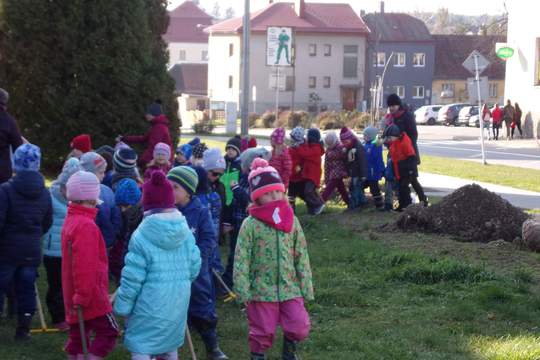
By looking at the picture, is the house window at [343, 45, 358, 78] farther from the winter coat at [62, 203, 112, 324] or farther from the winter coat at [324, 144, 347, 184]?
the winter coat at [62, 203, 112, 324]

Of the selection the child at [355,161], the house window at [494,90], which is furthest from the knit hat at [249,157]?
the house window at [494,90]

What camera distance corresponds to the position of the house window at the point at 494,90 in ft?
300

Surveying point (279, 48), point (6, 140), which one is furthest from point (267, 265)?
point (279, 48)

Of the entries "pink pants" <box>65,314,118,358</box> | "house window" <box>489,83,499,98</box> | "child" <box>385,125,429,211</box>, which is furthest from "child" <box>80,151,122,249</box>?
"house window" <box>489,83,499,98</box>

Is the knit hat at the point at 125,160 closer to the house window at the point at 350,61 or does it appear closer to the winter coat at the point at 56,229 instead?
the winter coat at the point at 56,229

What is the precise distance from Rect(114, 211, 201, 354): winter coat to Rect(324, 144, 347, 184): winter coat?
9.27 metres

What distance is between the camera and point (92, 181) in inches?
247

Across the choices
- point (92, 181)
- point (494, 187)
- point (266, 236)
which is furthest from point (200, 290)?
point (494, 187)

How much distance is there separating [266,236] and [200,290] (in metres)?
0.71

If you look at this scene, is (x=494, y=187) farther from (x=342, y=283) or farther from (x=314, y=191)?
(x=342, y=283)

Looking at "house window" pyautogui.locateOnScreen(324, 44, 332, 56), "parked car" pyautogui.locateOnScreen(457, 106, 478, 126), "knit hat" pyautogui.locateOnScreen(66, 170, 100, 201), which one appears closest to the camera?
"knit hat" pyautogui.locateOnScreen(66, 170, 100, 201)

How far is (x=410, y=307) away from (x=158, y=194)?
366 centimetres

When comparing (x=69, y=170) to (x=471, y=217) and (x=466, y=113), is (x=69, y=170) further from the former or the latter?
(x=466, y=113)

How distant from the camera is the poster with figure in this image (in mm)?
21000
